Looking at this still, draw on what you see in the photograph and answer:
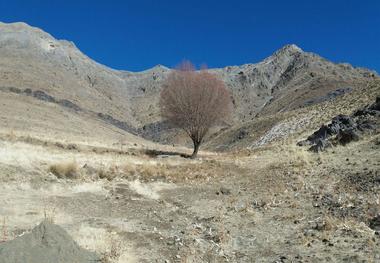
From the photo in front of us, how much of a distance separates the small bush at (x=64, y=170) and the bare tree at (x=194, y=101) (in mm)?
21148

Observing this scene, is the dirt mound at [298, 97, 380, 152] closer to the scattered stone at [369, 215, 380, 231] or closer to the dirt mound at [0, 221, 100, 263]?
the scattered stone at [369, 215, 380, 231]

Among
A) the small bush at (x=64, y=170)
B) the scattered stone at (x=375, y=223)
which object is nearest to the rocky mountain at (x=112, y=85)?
the small bush at (x=64, y=170)

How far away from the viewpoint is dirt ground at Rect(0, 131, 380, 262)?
38.0 feet

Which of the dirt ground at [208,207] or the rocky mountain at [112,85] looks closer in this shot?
the dirt ground at [208,207]

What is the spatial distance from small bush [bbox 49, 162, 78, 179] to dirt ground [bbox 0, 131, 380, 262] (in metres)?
0.06

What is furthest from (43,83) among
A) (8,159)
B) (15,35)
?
(8,159)

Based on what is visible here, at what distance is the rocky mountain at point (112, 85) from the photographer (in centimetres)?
11819

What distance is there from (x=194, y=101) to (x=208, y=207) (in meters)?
25.2

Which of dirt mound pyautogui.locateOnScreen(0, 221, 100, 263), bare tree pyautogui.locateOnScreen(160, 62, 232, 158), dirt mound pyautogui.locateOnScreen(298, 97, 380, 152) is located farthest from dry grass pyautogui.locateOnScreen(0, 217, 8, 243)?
bare tree pyautogui.locateOnScreen(160, 62, 232, 158)

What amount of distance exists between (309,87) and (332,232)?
5432 inches

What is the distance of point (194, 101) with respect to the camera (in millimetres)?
42594

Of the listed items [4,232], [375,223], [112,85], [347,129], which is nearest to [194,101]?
[347,129]

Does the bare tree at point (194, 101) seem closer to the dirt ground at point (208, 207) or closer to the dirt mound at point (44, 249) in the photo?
the dirt ground at point (208, 207)

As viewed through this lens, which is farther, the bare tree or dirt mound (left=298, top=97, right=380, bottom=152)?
the bare tree
